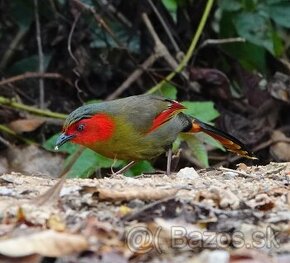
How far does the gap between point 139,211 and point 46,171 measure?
312 centimetres

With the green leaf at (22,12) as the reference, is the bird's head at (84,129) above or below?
below

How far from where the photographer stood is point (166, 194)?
10.7ft

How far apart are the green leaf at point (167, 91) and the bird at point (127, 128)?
2.75 feet

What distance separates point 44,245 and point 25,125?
3920mm

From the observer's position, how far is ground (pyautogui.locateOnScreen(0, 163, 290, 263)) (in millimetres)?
2750

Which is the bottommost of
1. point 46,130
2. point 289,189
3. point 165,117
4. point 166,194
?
point 46,130

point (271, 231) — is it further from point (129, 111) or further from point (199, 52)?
point (199, 52)

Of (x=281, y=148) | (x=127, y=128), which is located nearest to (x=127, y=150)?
(x=127, y=128)

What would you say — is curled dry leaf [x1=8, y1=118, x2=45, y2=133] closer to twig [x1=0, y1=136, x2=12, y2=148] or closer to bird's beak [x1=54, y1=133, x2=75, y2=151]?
twig [x1=0, y1=136, x2=12, y2=148]

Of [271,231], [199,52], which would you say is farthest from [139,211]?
[199,52]

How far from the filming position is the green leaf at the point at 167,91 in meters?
6.51

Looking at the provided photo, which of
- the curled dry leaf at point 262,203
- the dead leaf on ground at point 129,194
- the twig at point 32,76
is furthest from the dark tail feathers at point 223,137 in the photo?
the dead leaf on ground at point 129,194

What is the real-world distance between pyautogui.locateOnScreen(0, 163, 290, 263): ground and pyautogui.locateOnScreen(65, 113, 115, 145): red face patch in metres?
1.55

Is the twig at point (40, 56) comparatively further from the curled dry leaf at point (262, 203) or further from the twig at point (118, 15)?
the curled dry leaf at point (262, 203)
